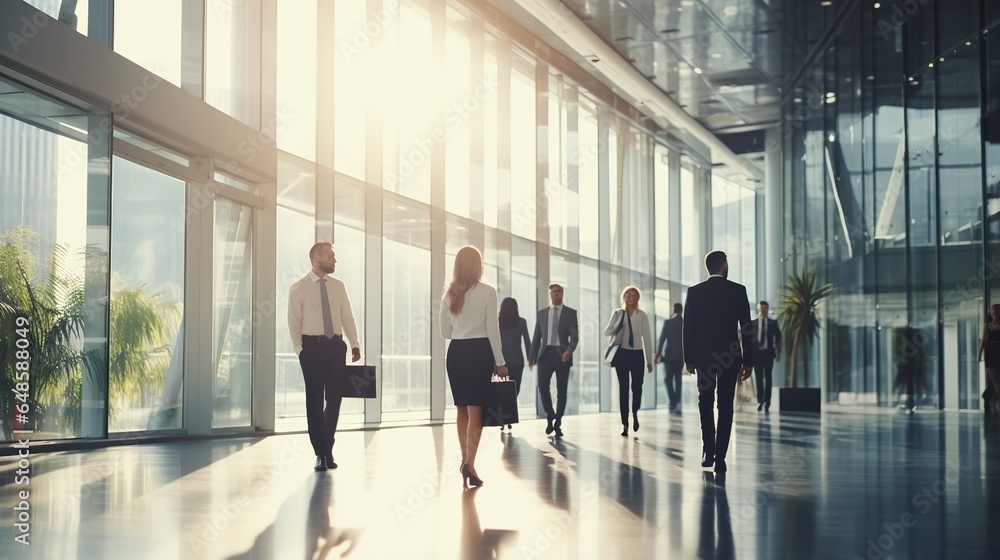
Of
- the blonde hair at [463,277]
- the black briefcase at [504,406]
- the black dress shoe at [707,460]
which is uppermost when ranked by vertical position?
the blonde hair at [463,277]

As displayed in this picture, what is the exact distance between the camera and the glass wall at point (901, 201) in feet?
47.4

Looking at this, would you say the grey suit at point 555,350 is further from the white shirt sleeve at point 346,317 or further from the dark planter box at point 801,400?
the dark planter box at point 801,400

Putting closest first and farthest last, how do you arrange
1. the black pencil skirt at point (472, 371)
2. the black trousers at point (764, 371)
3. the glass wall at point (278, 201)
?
the black pencil skirt at point (472, 371) < the glass wall at point (278, 201) < the black trousers at point (764, 371)

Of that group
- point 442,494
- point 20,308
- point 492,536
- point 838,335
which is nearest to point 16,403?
point 20,308

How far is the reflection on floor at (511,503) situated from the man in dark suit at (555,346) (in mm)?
1621

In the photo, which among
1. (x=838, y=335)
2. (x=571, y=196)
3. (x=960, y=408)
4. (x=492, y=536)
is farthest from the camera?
(x=838, y=335)

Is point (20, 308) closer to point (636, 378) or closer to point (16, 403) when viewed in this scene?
point (16, 403)

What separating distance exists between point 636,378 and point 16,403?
5.94 metres

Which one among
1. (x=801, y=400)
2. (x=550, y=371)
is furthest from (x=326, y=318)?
(x=801, y=400)

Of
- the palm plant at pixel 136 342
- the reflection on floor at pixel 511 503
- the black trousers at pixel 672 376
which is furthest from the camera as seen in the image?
the black trousers at pixel 672 376

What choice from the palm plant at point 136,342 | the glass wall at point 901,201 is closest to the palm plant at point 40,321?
the palm plant at point 136,342

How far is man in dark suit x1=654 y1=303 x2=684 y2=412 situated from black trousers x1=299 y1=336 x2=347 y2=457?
8.72 meters

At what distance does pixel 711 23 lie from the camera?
666 inches

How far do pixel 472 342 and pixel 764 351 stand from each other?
1188 centimetres
